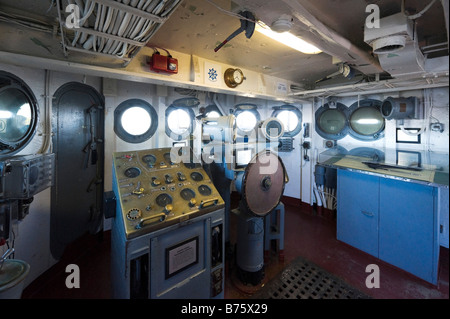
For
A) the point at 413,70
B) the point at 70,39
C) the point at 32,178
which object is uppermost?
the point at 70,39

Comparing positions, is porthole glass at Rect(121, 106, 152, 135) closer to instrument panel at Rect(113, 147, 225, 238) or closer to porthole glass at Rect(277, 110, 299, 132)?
instrument panel at Rect(113, 147, 225, 238)

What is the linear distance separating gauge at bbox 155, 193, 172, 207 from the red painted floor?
4.15ft

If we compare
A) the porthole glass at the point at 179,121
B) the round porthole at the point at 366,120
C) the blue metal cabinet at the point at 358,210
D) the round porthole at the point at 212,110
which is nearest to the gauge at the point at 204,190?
the porthole glass at the point at 179,121

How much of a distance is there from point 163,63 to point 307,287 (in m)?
2.78

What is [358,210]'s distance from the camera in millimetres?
2932

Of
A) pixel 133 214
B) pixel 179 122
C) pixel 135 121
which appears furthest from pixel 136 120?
pixel 133 214

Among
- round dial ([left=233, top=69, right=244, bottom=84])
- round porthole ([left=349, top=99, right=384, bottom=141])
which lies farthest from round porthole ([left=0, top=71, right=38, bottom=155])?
round porthole ([left=349, top=99, right=384, bottom=141])

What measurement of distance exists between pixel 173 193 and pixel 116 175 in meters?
0.50

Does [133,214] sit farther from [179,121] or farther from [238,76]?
[179,121]

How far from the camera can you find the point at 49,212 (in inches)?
94.7

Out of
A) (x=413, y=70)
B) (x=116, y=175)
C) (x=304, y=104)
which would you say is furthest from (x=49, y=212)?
(x=304, y=104)

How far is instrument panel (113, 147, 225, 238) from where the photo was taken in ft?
5.00
